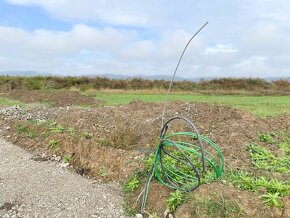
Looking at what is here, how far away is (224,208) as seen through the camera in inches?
173

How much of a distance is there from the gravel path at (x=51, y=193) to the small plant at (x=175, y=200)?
0.72 metres

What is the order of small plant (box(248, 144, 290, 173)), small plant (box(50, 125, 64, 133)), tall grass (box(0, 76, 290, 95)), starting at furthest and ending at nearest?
1. tall grass (box(0, 76, 290, 95))
2. small plant (box(50, 125, 64, 133))
3. small plant (box(248, 144, 290, 173))

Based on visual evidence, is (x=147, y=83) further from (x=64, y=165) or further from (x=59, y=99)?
(x=64, y=165)

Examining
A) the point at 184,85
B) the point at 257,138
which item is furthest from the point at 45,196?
the point at 184,85

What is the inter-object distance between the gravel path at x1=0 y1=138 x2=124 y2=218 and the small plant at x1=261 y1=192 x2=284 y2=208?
1.93m

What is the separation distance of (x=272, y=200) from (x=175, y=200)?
1.21m

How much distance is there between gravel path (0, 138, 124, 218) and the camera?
5074 millimetres

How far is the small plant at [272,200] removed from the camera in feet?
14.5

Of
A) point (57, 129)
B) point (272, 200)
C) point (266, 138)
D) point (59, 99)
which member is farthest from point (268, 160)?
point (59, 99)

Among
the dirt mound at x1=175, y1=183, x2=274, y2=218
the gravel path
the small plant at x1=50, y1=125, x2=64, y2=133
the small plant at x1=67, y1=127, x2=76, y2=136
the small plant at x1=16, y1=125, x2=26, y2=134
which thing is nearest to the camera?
the dirt mound at x1=175, y1=183, x2=274, y2=218

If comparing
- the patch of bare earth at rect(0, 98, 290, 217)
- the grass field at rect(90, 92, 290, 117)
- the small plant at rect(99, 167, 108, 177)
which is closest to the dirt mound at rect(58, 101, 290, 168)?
the patch of bare earth at rect(0, 98, 290, 217)

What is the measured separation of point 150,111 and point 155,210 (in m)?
4.96

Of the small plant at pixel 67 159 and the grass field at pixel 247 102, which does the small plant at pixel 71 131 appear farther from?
the grass field at pixel 247 102

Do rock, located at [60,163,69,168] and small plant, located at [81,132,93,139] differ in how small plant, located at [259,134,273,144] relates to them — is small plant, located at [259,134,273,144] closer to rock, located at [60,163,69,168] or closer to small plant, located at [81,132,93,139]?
small plant, located at [81,132,93,139]
